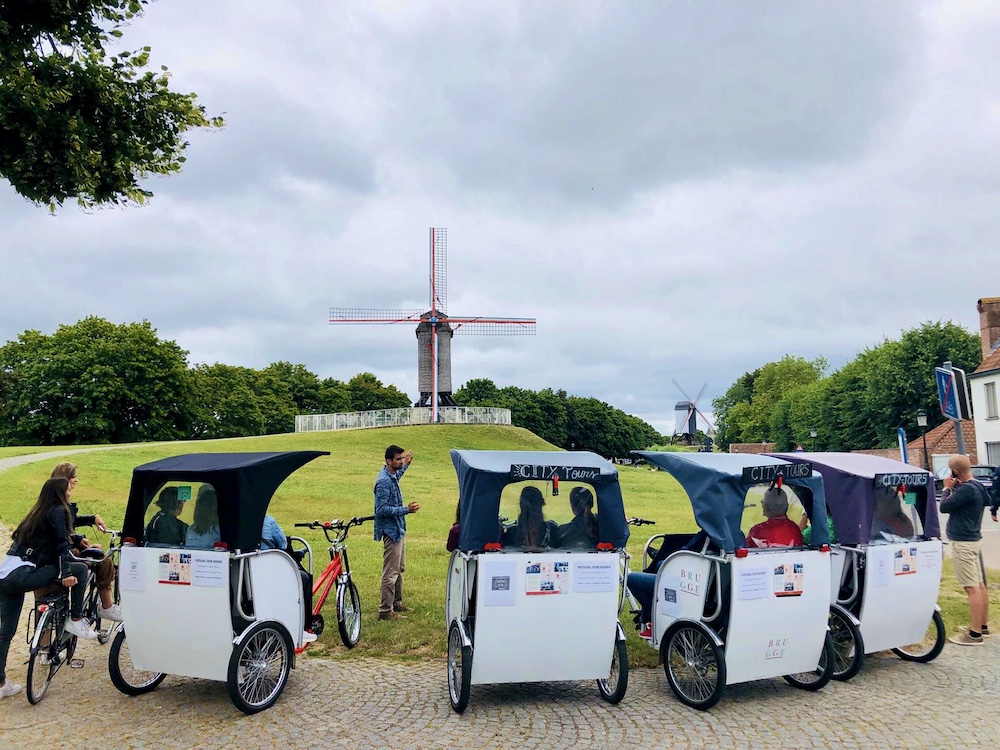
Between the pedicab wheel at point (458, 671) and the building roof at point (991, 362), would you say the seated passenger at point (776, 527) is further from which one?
the building roof at point (991, 362)

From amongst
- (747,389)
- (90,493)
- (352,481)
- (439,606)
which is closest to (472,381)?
(747,389)

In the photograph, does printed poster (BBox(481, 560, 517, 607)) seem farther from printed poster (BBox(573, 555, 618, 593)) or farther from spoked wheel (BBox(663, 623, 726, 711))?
spoked wheel (BBox(663, 623, 726, 711))

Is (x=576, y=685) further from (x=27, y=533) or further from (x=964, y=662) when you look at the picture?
(x=27, y=533)

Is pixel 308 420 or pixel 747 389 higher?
pixel 747 389

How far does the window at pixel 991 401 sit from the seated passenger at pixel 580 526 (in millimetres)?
43007

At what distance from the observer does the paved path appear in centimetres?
598

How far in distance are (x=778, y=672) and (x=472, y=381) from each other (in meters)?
109

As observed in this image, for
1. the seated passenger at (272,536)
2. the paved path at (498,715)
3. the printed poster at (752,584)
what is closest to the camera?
the paved path at (498,715)

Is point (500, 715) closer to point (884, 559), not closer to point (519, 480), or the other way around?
point (519, 480)

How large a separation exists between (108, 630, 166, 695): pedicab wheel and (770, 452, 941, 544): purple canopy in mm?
6682

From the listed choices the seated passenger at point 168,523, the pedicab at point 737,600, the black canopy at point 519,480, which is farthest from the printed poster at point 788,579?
the seated passenger at point 168,523

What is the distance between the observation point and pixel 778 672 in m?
6.83

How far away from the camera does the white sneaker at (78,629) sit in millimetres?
7148

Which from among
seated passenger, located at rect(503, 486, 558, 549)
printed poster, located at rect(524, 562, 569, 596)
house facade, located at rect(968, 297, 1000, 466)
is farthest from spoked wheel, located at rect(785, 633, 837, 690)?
house facade, located at rect(968, 297, 1000, 466)
